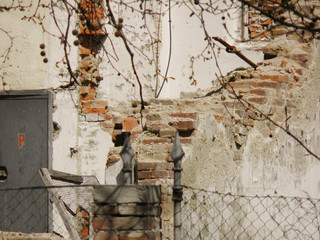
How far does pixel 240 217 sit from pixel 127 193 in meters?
1.85

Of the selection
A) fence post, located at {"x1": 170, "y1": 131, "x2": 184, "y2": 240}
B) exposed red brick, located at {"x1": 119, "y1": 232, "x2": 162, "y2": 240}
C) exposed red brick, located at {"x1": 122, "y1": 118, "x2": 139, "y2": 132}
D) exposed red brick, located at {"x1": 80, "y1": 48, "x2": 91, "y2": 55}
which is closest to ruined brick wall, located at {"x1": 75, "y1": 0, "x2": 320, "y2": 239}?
exposed red brick, located at {"x1": 122, "y1": 118, "x2": 139, "y2": 132}

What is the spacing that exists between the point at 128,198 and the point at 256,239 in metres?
2.18

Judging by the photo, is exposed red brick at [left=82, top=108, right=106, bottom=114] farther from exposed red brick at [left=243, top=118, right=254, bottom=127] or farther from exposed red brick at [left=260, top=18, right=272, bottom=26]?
exposed red brick at [left=260, top=18, right=272, bottom=26]

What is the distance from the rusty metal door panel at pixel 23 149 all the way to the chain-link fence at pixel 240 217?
131 inches

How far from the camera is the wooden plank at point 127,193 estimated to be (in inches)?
144

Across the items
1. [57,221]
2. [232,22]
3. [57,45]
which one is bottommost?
[57,221]

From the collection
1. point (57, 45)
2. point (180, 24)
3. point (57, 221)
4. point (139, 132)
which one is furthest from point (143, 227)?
point (180, 24)

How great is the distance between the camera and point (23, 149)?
789 centimetres

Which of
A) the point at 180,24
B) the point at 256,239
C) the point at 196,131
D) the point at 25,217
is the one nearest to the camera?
the point at 196,131

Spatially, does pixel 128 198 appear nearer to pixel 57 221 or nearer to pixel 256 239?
pixel 256 239

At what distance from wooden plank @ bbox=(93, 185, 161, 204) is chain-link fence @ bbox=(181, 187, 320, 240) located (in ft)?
2.47

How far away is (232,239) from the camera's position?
5074 mm

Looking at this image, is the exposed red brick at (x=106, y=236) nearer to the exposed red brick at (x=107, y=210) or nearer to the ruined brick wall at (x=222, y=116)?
the ruined brick wall at (x=222, y=116)

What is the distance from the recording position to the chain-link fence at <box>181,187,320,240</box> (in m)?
4.58
